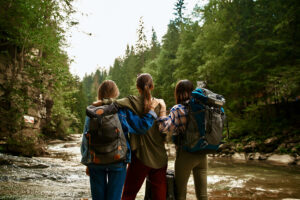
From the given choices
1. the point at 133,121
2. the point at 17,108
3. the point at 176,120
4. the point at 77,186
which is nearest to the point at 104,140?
Result: the point at 133,121

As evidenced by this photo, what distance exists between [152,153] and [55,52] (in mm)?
9996

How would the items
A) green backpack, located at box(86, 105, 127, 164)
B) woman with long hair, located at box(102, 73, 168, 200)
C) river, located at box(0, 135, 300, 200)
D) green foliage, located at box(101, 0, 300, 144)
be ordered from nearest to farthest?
1. green backpack, located at box(86, 105, 127, 164)
2. woman with long hair, located at box(102, 73, 168, 200)
3. river, located at box(0, 135, 300, 200)
4. green foliage, located at box(101, 0, 300, 144)

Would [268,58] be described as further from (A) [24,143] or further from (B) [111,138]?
(A) [24,143]

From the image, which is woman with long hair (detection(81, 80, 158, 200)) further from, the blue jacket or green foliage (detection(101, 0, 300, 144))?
A: green foliage (detection(101, 0, 300, 144))

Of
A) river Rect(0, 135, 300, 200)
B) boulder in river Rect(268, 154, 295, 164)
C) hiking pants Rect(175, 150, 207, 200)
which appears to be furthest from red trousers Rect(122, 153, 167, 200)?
boulder in river Rect(268, 154, 295, 164)

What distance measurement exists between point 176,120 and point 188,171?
676 millimetres

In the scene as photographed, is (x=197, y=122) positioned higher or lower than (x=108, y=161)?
higher

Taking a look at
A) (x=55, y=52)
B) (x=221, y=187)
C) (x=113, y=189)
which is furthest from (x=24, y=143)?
(x=113, y=189)

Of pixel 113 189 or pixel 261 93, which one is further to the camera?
pixel 261 93

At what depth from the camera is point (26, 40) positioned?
10.8 meters

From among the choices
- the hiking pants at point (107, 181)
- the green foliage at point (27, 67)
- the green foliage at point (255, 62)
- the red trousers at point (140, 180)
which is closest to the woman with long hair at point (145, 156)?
the red trousers at point (140, 180)

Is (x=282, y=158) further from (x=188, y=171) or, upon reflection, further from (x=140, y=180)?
(x=140, y=180)

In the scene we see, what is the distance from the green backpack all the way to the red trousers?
1.50 feet

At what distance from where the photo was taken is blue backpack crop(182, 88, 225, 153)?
2.77 m
